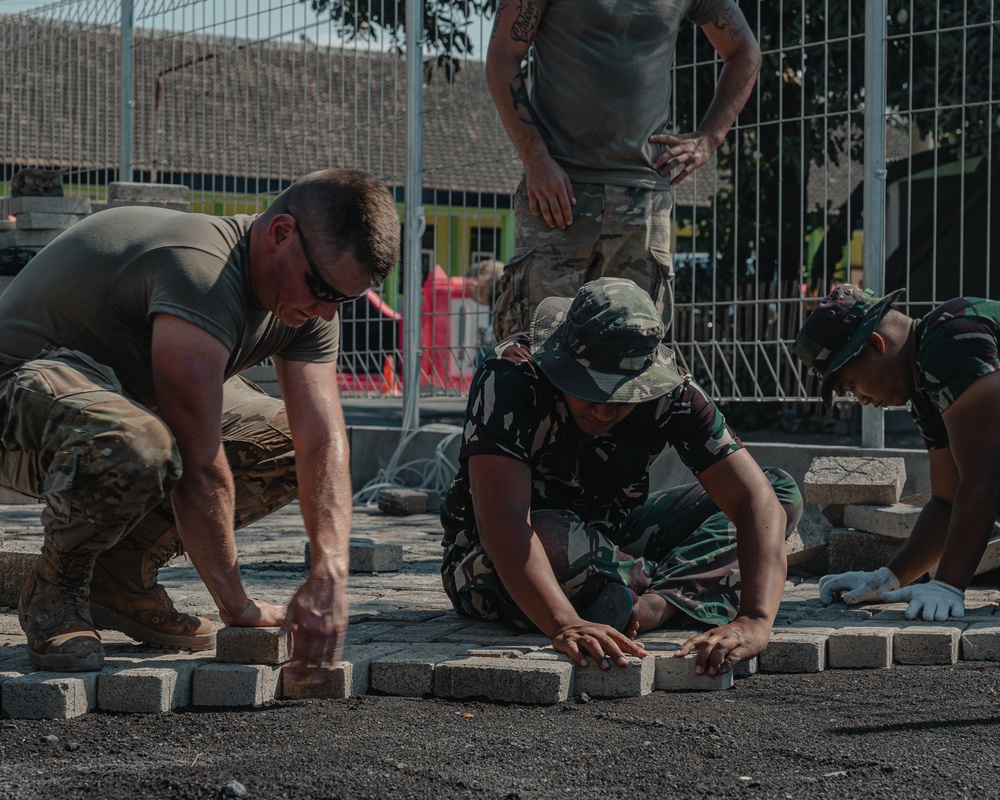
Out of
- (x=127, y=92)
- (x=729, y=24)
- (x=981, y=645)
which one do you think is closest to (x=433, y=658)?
(x=981, y=645)

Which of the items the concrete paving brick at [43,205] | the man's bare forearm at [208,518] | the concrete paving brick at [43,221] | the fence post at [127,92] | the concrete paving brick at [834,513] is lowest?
the concrete paving brick at [834,513]

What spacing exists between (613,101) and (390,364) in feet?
12.5

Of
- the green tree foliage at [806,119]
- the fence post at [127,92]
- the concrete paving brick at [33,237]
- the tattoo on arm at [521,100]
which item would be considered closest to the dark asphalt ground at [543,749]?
the tattoo on arm at [521,100]

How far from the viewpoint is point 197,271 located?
327 cm

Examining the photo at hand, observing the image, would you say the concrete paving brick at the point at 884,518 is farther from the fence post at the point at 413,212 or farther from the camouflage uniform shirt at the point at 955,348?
the fence post at the point at 413,212

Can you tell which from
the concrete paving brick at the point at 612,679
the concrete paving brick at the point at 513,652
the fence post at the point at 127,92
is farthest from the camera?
the fence post at the point at 127,92

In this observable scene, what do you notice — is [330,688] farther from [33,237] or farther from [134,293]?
[33,237]

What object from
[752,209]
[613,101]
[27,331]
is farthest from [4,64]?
[27,331]

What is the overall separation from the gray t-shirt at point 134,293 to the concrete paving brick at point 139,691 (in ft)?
2.55

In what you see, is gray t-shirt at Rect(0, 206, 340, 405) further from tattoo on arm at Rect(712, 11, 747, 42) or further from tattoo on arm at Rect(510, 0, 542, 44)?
tattoo on arm at Rect(712, 11, 747, 42)

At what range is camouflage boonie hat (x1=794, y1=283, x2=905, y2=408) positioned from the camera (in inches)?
165

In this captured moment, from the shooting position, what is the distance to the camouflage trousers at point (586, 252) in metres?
4.88

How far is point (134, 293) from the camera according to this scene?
3348mm

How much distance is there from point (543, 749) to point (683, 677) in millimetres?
690
